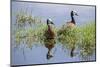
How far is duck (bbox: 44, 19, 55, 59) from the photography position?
7.82ft

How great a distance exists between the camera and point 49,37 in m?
2.40

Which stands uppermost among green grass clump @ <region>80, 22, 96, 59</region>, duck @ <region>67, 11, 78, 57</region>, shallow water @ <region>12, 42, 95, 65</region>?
duck @ <region>67, 11, 78, 57</region>

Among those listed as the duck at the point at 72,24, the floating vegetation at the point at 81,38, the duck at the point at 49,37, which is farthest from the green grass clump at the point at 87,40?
the duck at the point at 49,37

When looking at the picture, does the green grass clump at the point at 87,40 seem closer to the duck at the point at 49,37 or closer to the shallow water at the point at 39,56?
the shallow water at the point at 39,56

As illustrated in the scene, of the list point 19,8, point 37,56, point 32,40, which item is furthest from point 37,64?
point 19,8

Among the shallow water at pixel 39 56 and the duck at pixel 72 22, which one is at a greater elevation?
the duck at pixel 72 22

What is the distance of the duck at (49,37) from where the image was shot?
7.82ft

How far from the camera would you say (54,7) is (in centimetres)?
242

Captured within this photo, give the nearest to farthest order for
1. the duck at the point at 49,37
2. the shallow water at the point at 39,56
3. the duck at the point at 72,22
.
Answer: the shallow water at the point at 39,56 < the duck at the point at 49,37 < the duck at the point at 72,22

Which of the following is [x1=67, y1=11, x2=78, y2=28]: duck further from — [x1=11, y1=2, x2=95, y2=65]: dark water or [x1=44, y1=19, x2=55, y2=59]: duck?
[x1=44, y1=19, x2=55, y2=59]: duck

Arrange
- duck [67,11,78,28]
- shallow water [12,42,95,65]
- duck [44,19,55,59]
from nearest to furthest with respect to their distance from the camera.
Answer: shallow water [12,42,95,65] → duck [44,19,55,59] → duck [67,11,78,28]

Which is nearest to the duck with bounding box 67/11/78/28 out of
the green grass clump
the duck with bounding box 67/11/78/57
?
the duck with bounding box 67/11/78/57

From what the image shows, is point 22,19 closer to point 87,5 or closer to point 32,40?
point 32,40

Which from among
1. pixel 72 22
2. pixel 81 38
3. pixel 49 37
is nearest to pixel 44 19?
pixel 49 37
